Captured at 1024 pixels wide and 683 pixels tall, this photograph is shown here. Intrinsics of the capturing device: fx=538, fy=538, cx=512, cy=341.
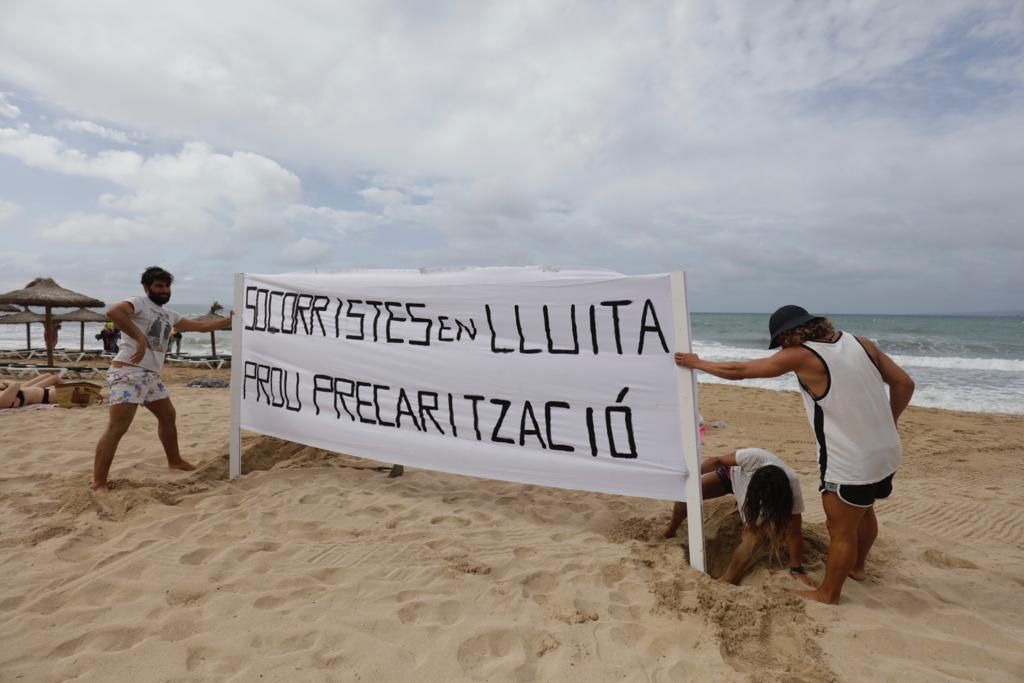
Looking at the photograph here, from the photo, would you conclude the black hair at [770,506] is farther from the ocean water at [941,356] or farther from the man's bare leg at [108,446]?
the ocean water at [941,356]

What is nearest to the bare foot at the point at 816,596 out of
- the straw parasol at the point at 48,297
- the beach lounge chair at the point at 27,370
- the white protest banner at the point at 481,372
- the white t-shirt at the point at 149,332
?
the white protest banner at the point at 481,372

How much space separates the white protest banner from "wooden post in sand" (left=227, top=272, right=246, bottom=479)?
2 centimetres

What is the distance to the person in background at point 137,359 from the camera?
13.7 feet

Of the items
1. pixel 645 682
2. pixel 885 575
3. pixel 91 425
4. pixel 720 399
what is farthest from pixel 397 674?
pixel 720 399

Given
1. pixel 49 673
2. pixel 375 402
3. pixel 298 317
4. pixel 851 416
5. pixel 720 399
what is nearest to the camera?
pixel 49 673

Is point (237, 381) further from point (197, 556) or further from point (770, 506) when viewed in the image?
point (770, 506)

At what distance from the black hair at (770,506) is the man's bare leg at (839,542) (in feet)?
0.83

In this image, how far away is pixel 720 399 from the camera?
40.2 ft

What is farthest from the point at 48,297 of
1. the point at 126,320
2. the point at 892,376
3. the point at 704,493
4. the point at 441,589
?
the point at 892,376

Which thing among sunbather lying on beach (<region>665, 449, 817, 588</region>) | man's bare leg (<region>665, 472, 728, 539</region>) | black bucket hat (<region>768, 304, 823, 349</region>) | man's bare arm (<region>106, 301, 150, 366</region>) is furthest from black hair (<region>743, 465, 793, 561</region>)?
man's bare arm (<region>106, 301, 150, 366</region>)

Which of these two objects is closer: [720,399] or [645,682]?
[645,682]

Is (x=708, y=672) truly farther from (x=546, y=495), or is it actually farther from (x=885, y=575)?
(x=546, y=495)

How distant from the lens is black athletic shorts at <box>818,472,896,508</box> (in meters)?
2.67

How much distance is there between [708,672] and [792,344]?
5.19 feet
